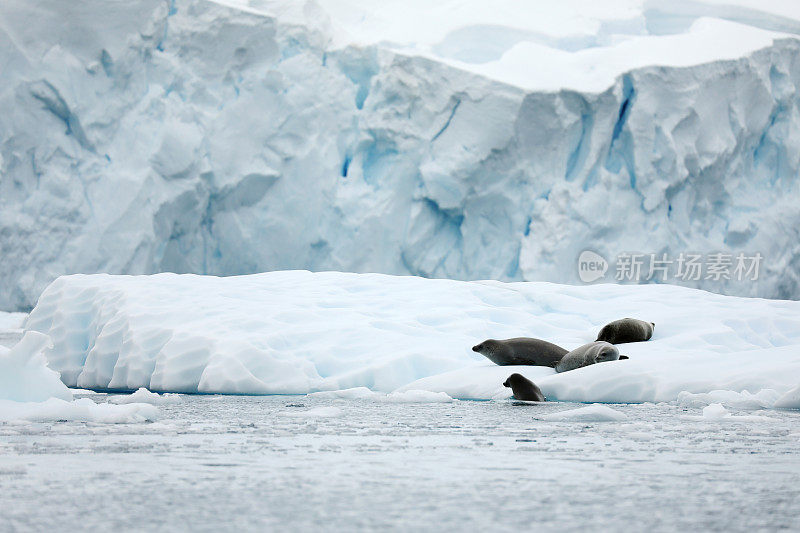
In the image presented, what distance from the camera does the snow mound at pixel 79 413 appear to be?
4199mm

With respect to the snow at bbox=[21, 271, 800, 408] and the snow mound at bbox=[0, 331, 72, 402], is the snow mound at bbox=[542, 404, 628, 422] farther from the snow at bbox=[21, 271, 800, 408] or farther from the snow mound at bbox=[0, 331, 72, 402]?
the snow mound at bbox=[0, 331, 72, 402]

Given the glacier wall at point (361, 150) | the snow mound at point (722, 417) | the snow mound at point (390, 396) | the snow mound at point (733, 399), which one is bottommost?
the snow mound at point (390, 396)

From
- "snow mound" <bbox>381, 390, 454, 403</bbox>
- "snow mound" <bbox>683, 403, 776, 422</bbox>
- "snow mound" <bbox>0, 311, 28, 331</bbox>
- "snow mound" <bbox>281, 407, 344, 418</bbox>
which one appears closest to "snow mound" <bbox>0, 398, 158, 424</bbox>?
"snow mound" <bbox>281, 407, 344, 418</bbox>

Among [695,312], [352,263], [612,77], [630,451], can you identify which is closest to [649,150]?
[612,77]

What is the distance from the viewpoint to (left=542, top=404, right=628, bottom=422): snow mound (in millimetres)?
4305

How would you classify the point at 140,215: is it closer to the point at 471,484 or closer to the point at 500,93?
the point at 500,93

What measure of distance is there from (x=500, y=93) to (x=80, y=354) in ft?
29.2

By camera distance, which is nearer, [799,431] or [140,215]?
[799,431]

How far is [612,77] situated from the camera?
1434cm

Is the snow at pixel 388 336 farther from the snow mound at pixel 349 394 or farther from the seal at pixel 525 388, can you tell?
the seal at pixel 525 388

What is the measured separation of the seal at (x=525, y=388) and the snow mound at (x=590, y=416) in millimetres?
869

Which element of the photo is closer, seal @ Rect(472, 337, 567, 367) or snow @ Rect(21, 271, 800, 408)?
snow @ Rect(21, 271, 800, 408)

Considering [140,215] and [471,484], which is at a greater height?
[140,215]

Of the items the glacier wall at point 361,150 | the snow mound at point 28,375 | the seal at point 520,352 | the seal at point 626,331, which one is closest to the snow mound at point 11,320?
the glacier wall at point 361,150
